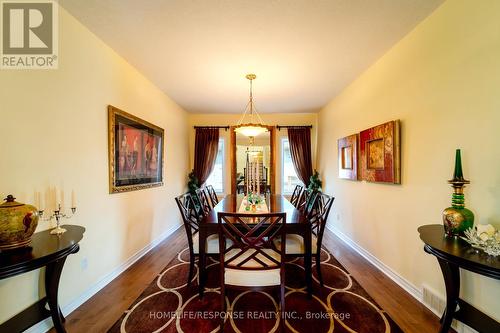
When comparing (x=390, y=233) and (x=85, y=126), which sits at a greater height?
(x=85, y=126)

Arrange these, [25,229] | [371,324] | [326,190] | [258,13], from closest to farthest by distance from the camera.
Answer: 1. [25,229]
2. [371,324]
3. [258,13]
4. [326,190]

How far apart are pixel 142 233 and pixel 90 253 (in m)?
→ 1.01

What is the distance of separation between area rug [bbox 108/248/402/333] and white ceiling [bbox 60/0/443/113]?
8.87ft

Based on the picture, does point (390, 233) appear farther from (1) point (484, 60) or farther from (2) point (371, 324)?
(1) point (484, 60)

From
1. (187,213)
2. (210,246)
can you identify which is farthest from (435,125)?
(187,213)

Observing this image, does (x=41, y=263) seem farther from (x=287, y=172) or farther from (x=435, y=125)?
(x=287, y=172)

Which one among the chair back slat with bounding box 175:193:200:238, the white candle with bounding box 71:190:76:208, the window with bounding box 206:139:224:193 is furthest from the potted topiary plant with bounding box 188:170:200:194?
Result: the white candle with bounding box 71:190:76:208

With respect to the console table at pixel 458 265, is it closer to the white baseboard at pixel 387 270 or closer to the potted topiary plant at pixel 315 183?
the white baseboard at pixel 387 270

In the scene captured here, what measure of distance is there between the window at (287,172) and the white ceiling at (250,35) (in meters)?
2.22

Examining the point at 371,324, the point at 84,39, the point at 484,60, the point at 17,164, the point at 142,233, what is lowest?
the point at 371,324

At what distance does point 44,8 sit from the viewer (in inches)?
70.9

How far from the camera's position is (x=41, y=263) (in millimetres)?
1248

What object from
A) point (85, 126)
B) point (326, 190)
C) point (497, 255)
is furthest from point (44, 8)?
point (326, 190)

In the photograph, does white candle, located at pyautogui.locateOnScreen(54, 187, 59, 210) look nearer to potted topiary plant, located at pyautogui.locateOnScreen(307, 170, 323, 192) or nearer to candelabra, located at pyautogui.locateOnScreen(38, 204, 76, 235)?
candelabra, located at pyautogui.locateOnScreen(38, 204, 76, 235)
